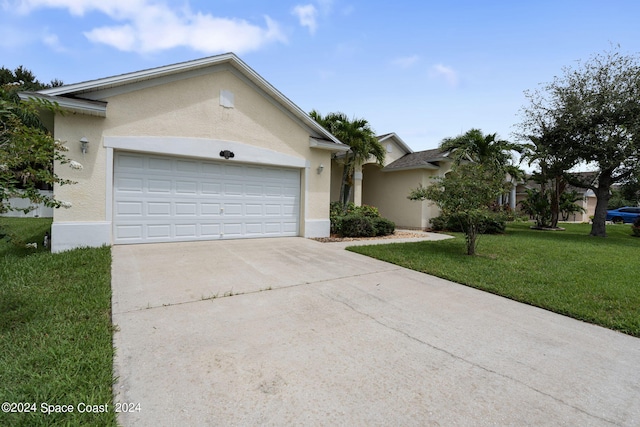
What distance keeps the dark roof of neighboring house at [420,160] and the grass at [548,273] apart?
5.52 metres

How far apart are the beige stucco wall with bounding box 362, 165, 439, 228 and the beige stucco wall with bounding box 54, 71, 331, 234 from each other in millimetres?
6039

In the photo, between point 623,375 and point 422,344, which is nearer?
point 623,375

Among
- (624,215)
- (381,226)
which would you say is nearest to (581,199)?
(624,215)

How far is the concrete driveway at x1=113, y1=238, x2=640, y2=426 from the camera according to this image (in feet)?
7.07

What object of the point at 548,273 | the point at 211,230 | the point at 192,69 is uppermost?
the point at 192,69

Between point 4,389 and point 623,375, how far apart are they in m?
5.09

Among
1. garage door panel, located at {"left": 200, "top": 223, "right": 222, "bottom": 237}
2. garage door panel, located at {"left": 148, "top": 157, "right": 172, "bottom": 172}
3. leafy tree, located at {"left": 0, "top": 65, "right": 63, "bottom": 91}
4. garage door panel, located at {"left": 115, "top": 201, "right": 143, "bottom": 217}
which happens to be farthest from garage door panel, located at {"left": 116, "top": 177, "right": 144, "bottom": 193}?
leafy tree, located at {"left": 0, "top": 65, "right": 63, "bottom": 91}

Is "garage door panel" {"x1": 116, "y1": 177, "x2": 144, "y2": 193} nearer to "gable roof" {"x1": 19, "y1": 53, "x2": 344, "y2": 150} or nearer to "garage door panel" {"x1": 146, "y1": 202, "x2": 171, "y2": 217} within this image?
"garage door panel" {"x1": 146, "y1": 202, "x2": 171, "y2": 217}

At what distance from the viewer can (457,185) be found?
772cm

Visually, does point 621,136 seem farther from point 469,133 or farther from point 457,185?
point 457,185

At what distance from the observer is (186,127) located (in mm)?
8391

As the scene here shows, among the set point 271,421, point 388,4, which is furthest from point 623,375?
point 388,4

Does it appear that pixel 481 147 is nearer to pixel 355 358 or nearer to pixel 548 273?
pixel 548 273

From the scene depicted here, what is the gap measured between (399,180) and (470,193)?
8.38 meters
